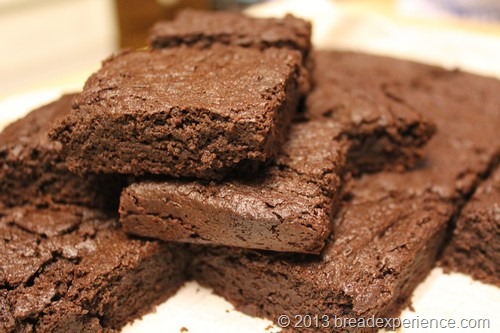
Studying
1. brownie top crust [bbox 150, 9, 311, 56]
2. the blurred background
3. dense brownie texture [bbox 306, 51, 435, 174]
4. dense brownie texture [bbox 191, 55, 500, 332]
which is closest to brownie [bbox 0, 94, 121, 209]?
dense brownie texture [bbox 191, 55, 500, 332]

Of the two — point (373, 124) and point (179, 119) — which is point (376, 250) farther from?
point (179, 119)

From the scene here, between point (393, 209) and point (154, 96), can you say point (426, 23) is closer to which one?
point (393, 209)

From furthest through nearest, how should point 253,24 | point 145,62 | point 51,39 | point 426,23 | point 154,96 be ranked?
point 51,39 → point 426,23 → point 253,24 → point 145,62 → point 154,96

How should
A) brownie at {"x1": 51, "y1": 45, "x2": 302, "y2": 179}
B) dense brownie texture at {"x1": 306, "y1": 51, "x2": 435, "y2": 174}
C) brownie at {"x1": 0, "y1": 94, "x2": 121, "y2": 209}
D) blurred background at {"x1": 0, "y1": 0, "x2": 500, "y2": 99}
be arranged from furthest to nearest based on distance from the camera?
blurred background at {"x1": 0, "y1": 0, "x2": 500, "y2": 99}, dense brownie texture at {"x1": 306, "y1": 51, "x2": 435, "y2": 174}, brownie at {"x1": 0, "y1": 94, "x2": 121, "y2": 209}, brownie at {"x1": 51, "y1": 45, "x2": 302, "y2": 179}

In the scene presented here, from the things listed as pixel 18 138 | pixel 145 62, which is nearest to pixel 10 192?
pixel 18 138

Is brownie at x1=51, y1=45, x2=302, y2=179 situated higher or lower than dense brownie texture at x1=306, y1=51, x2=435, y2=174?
higher

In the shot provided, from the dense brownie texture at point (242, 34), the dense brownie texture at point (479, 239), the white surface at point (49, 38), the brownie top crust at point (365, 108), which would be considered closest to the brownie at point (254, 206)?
the brownie top crust at point (365, 108)

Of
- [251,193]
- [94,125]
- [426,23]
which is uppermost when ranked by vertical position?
[94,125]

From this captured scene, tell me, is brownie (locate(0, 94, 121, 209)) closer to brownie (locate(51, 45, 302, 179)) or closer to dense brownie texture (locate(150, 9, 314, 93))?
brownie (locate(51, 45, 302, 179))
